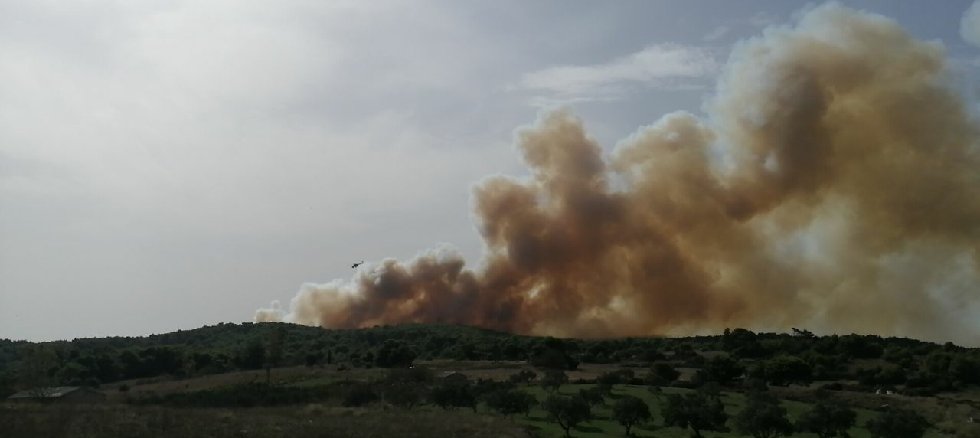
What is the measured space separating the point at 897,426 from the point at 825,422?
5.88 m

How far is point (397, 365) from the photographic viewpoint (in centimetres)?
12350

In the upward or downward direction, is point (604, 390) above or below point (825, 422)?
above

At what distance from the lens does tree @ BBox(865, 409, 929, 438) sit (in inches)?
2781

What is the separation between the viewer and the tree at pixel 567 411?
69500 millimetres

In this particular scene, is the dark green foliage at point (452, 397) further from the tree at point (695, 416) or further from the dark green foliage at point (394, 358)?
the dark green foliage at point (394, 358)

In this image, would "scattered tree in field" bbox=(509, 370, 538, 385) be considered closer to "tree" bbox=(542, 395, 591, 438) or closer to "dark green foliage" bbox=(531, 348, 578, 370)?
"dark green foliage" bbox=(531, 348, 578, 370)

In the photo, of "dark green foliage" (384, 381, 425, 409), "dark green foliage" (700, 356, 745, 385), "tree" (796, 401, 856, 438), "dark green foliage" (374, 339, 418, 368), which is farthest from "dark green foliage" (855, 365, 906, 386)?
"dark green foliage" (374, 339, 418, 368)

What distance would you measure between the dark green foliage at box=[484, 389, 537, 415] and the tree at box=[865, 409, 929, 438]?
102ft

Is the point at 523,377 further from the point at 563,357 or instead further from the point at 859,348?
the point at 859,348

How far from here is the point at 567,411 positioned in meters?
69.4

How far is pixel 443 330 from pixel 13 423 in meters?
120

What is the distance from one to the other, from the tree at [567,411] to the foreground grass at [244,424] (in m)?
5.52

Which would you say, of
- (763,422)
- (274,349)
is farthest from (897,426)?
(274,349)

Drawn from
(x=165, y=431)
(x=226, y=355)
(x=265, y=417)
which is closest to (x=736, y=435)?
(x=265, y=417)
